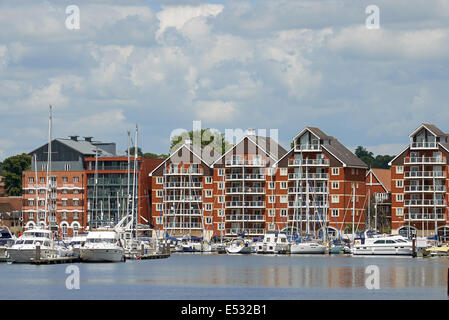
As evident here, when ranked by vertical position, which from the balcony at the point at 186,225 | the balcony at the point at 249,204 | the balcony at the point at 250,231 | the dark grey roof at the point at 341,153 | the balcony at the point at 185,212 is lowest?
the balcony at the point at 250,231

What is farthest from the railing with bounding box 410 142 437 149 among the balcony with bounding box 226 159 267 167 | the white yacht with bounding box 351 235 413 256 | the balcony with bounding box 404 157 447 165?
the balcony with bounding box 226 159 267 167

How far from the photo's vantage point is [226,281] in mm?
98188

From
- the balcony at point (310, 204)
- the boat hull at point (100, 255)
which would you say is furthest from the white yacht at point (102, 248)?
the balcony at point (310, 204)

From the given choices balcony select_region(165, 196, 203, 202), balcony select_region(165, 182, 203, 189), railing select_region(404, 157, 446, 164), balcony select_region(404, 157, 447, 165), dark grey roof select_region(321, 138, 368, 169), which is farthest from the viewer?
balcony select_region(165, 182, 203, 189)

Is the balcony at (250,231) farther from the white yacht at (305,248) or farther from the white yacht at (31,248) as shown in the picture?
the white yacht at (31,248)

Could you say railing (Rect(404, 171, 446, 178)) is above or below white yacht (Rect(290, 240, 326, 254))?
above

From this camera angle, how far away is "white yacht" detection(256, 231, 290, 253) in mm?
161625

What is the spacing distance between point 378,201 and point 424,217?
14.1 metres

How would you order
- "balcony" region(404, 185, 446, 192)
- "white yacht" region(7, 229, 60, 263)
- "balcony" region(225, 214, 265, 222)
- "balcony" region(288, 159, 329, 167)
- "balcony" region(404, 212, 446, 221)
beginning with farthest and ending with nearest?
"balcony" region(225, 214, 265, 222), "balcony" region(288, 159, 329, 167), "balcony" region(404, 185, 446, 192), "balcony" region(404, 212, 446, 221), "white yacht" region(7, 229, 60, 263)

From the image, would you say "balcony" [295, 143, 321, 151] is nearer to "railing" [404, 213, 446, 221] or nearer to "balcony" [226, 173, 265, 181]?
"balcony" [226, 173, 265, 181]

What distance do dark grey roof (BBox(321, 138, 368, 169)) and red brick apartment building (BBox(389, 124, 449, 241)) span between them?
8.74 meters

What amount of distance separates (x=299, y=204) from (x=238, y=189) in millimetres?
12260

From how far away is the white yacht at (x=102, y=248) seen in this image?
123750mm

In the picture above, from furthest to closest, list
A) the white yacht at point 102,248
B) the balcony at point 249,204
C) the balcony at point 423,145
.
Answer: the balcony at point 249,204
the balcony at point 423,145
the white yacht at point 102,248
